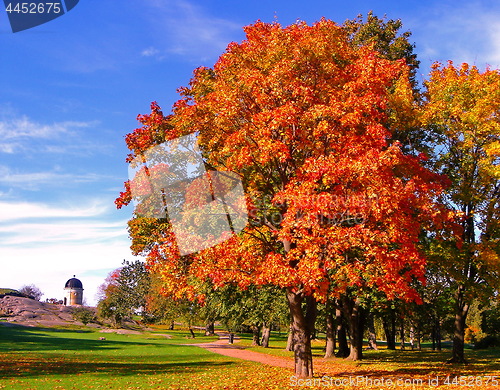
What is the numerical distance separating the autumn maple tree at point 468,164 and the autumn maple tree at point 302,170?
522 cm

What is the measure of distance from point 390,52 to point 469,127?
30.2 feet

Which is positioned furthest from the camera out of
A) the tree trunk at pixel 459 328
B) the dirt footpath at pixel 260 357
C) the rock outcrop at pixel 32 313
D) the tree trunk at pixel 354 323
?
the rock outcrop at pixel 32 313

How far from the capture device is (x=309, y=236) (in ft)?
49.6

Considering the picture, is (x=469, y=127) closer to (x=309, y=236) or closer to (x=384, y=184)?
(x=384, y=184)

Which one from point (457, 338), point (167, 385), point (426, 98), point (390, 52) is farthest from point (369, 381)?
point (390, 52)

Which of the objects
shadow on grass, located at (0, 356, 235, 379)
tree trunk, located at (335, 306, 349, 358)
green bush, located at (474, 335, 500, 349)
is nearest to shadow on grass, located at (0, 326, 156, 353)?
shadow on grass, located at (0, 356, 235, 379)

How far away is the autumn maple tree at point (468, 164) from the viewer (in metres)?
23.3

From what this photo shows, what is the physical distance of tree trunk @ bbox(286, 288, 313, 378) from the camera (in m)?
18.9

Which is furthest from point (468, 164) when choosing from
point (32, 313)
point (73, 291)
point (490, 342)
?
point (73, 291)

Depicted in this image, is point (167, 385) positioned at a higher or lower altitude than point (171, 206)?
lower

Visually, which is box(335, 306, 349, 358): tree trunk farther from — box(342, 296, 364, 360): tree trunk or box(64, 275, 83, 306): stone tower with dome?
box(64, 275, 83, 306): stone tower with dome

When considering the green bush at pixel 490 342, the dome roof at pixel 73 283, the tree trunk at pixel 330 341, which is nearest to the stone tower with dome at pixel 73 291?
the dome roof at pixel 73 283

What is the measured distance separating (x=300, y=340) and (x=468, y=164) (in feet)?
49.8

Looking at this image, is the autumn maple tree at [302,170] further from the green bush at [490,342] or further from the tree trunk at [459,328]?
the green bush at [490,342]
